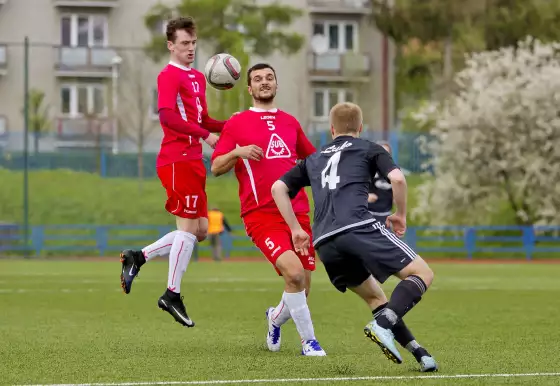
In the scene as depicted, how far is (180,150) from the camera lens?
11211mm

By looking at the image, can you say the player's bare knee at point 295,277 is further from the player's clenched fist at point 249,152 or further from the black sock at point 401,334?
the black sock at point 401,334

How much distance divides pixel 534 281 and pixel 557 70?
57.8 ft

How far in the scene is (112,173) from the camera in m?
43.0

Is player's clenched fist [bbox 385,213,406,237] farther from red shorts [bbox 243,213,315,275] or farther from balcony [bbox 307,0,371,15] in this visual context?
balcony [bbox 307,0,371,15]

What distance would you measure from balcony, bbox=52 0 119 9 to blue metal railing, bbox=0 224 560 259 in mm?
16581

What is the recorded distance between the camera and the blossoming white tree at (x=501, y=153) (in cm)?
3988

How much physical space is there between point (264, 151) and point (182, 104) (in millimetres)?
1292

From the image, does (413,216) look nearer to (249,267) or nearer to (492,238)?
(492,238)

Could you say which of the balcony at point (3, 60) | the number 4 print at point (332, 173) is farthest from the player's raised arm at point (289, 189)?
the balcony at point (3, 60)

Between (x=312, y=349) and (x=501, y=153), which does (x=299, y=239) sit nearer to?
Answer: (x=312, y=349)

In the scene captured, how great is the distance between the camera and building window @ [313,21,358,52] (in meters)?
56.7

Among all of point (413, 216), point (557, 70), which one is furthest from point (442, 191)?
point (557, 70)

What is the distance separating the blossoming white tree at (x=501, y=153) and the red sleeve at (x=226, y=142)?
98.8 ft

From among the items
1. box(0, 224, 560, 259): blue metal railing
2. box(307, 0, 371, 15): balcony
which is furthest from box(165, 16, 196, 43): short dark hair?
box(307, 0, 371, 15): balcony
